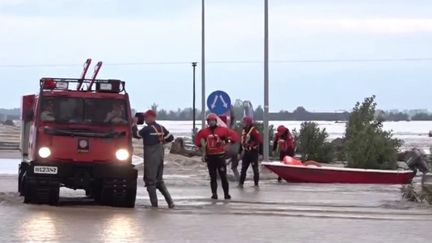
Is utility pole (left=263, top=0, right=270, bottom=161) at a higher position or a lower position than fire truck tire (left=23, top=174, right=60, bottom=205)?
higher

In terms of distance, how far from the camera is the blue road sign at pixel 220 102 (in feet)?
85.3

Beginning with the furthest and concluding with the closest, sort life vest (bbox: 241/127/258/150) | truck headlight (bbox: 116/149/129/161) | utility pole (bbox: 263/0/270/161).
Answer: utility pole (bbox: 263/0/270/161)
life vest (bbox: 241/127/258/150)
truck headlight (bbox: 116/149/129/161)

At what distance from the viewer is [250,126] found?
23.4 metres

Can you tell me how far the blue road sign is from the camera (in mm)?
25984

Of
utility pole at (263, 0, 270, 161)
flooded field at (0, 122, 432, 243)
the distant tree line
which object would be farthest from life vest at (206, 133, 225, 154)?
the distant tree line

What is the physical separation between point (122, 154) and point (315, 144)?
20876mm

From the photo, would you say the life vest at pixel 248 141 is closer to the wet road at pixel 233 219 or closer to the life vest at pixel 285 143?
the wet road at pixel 233 219

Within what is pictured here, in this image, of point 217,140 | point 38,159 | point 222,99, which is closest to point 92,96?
point 38,159

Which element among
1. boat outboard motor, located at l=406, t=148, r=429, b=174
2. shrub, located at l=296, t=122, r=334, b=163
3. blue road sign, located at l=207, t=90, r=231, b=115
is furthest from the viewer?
shrub, located at l=296, t=122, r=334, b=163

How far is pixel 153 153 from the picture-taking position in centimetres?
1722

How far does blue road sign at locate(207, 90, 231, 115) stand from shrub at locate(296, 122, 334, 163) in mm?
11252

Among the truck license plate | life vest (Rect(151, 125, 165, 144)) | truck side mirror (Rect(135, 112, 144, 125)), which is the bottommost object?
the truck license plate

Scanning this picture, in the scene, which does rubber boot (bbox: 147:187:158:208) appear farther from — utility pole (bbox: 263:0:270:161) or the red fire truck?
utility pole (bbox: 263:0:270:161)

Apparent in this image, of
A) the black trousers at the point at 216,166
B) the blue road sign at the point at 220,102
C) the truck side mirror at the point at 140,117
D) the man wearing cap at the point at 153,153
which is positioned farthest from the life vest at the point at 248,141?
the man wearing cap at the point at 153,153
